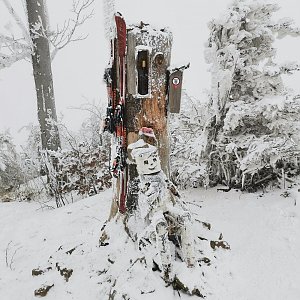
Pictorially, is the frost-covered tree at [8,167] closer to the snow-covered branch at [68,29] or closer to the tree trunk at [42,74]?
the tree trunk at [42,74]

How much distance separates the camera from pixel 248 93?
383 cm

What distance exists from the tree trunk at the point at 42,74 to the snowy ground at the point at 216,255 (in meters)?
2.11

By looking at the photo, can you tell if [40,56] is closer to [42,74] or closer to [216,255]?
[42,74]

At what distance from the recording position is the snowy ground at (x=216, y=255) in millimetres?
2291

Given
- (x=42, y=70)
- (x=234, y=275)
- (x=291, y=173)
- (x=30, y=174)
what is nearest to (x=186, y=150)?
(x=291, y=173)

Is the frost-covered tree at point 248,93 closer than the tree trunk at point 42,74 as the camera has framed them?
Yes

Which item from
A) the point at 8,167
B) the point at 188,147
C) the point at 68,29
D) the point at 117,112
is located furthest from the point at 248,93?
the point at 8,167

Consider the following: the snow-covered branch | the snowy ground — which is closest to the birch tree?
the snow-covered branch

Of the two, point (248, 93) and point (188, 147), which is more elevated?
point (248, 93)

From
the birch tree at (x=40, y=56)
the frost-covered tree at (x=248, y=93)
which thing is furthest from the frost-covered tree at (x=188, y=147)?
the birch tree at (x=40, y=56)

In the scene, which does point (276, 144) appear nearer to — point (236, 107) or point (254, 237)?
point (236, 107)

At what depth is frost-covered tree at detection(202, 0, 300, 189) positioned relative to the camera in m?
3.31

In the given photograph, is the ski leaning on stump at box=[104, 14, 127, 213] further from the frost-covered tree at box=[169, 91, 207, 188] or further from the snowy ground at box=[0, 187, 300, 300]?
the frost-covered tree at box=[169, 91, 207, 188]

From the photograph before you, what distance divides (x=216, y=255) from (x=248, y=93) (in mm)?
2189
